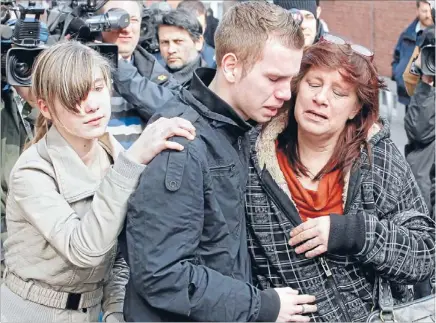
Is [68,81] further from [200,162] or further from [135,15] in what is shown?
[135,15]

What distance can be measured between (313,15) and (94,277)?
11.3 ft

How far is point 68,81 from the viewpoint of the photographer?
2.48 m

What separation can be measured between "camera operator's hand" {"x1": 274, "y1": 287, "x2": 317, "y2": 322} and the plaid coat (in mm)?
67

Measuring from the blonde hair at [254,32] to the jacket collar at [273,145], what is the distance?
Result: 0.42 meters

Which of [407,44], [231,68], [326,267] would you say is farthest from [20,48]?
[407,44]

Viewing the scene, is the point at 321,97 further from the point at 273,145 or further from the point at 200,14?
the point at 200,14

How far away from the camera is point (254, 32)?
7.40 ft

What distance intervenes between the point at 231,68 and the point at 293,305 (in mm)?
717

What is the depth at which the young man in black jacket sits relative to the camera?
208cm

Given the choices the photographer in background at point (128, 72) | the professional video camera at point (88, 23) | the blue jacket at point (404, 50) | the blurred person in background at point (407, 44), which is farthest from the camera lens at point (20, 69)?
the blue jacket at point (404, 50)

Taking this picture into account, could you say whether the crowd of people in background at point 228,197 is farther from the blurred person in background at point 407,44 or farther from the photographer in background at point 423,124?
the blurred person in background at point 407,44

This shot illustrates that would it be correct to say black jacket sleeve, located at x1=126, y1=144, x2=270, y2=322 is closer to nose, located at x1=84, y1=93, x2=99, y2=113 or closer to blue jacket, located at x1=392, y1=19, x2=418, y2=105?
nose, located at x1=84, y1=93, x2=99, y2=113

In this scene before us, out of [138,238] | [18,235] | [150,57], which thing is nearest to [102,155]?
[18,235]

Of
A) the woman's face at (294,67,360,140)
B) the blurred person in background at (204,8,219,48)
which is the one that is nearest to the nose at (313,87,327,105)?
the woman's face at (294,67,360,140)
